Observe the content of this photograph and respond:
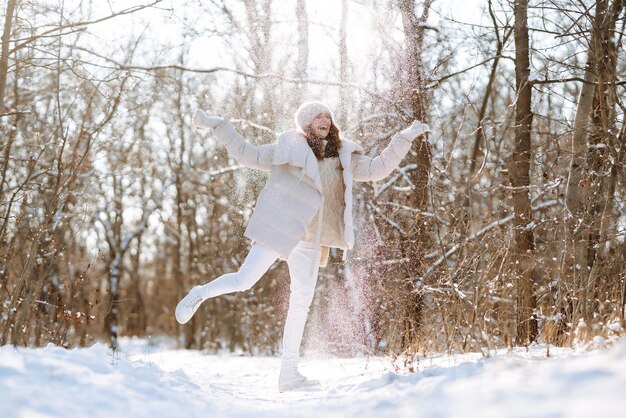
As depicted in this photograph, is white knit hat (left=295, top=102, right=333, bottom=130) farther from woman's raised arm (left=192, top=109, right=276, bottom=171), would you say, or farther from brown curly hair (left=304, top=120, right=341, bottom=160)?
woman's raised arm (left=192, top=109, right=276, bottom=171)

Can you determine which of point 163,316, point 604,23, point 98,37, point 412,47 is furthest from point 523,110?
point 163,316

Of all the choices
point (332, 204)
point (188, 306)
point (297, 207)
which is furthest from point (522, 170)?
point (188, 306)

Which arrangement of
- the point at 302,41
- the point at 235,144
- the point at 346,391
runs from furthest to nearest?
the point at 302,41 < the point at 235,144 < the point at 346,391

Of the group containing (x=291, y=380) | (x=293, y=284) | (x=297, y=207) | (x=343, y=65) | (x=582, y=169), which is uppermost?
(x=343, y=65)

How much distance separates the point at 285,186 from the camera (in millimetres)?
4289

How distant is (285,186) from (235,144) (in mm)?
403

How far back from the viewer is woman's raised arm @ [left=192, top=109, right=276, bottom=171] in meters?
4.14

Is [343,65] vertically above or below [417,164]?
above

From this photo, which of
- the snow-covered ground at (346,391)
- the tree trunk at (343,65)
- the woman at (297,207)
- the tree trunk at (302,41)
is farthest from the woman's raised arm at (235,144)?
the tree trunk at (302,41)

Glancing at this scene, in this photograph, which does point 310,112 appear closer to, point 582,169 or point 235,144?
point 235,144

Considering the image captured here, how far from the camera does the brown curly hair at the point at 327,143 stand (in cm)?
437

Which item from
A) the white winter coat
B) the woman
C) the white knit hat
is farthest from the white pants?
the white knit hat

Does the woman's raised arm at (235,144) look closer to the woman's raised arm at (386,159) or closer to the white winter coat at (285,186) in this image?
the white winter coat at (285,186)

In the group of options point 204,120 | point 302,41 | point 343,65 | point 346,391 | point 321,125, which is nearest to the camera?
point 346,391
